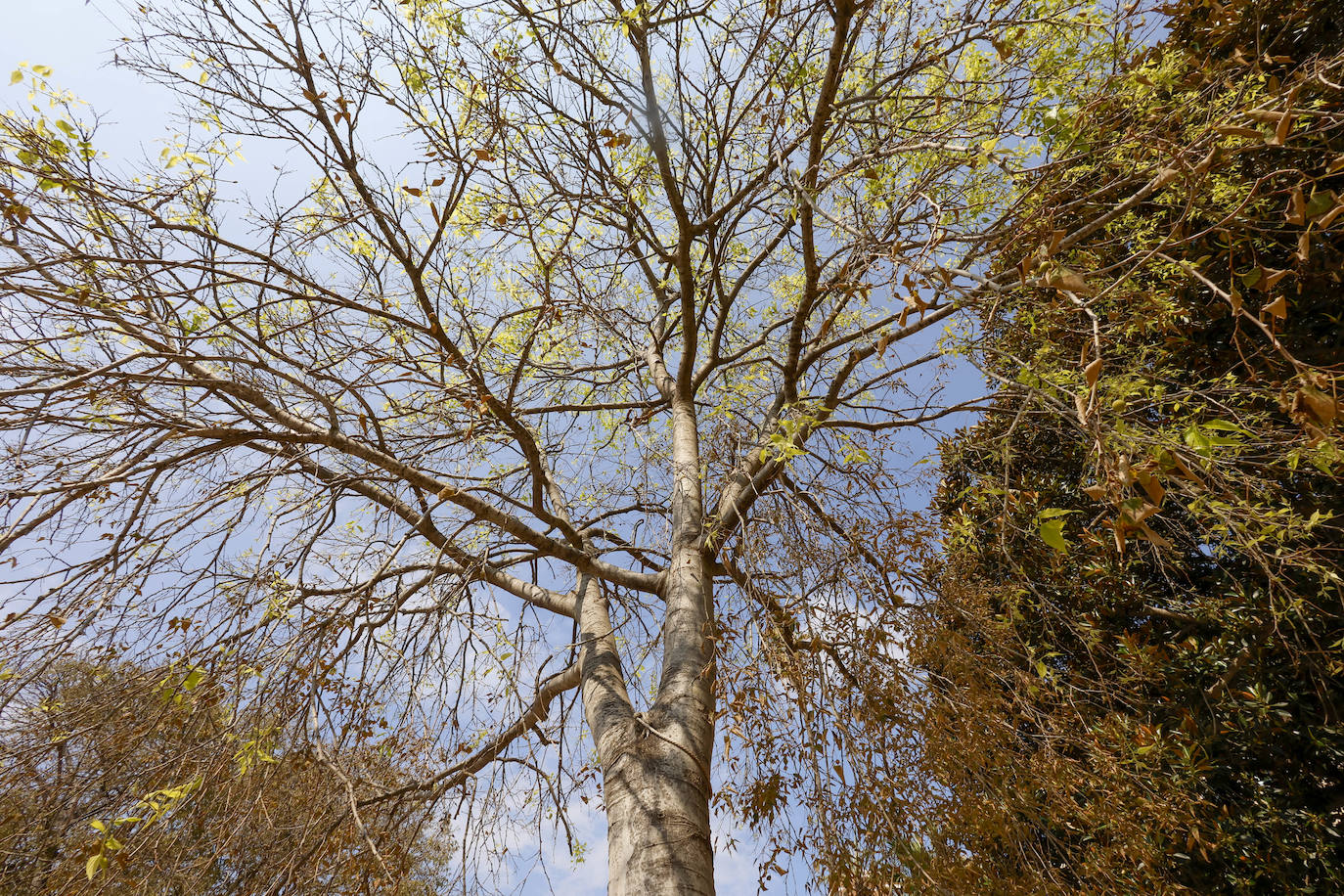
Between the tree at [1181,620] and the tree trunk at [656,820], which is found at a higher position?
the tree at [1181,620]

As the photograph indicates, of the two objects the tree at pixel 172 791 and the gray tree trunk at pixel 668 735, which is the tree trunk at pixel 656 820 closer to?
the gray tree trunk at pixel 668 735

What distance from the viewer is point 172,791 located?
2.49 metres

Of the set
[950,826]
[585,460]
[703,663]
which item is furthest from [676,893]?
[585,460]

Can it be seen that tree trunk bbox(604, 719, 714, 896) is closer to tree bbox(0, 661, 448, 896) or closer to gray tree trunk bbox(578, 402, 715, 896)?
gray tree trunk bbox(578, 402, 715, 896)

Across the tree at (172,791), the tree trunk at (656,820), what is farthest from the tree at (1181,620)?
the tree at (172,791)

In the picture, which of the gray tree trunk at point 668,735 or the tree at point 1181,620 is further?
the tree at point 1181,620

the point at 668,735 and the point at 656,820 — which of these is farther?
the point at 668,735

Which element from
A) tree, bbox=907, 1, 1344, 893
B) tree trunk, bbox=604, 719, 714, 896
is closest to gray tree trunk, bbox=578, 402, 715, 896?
tree trunk, bbox=604, 719, 714, 896

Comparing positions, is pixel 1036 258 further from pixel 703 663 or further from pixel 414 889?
pixel 414 889

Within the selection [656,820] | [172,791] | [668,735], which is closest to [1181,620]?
[668,735]

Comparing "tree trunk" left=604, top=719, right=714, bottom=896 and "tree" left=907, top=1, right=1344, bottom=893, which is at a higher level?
"tree" left=907, top=1, right=1344, bottom=893

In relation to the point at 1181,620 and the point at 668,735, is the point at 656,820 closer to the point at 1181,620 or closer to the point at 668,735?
the point at 668,735

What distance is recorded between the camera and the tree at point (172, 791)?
271 centimetres

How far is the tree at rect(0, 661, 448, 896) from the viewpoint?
271 cm
